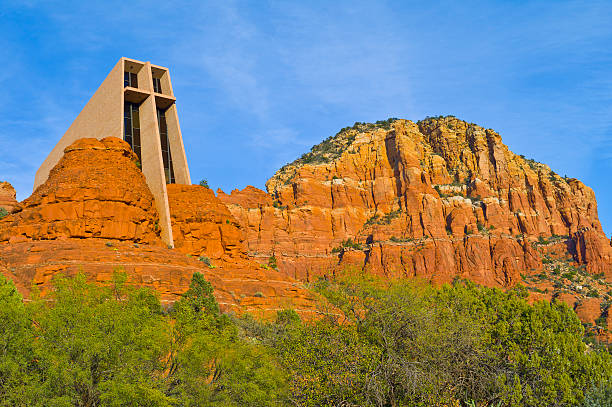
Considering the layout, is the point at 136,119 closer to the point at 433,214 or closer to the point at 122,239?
the point at 122,239

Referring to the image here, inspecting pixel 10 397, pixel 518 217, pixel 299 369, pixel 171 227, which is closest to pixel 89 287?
pixel 10 397

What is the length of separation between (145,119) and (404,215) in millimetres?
68500

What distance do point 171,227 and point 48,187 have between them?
31.1ft

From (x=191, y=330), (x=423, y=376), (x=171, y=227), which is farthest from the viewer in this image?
(x=171, y=227)

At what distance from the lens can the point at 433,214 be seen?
357 feet

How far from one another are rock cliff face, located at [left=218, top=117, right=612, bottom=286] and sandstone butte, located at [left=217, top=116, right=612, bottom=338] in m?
0.23

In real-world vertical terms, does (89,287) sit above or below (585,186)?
below

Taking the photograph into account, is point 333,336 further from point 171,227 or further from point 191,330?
point 171,227

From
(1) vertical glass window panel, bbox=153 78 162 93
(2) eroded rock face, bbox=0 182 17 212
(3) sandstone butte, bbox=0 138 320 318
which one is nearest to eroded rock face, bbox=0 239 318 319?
(3) sandstone butte, bbox=0 138 320 318

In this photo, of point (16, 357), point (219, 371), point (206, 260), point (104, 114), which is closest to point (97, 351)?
point (16, 357)

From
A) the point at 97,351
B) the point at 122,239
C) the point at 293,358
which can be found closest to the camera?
the point at 97,351

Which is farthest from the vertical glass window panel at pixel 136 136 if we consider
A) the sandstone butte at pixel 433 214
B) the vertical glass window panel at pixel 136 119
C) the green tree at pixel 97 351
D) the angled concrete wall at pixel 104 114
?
the sandstone butte at pixel 433 214

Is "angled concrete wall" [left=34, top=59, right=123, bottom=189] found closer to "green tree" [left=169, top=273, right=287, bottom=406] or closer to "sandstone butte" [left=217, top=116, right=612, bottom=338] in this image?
"green tree" [left=169, top=273, right=287, bottom=406]

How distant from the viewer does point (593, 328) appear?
76.6 m
